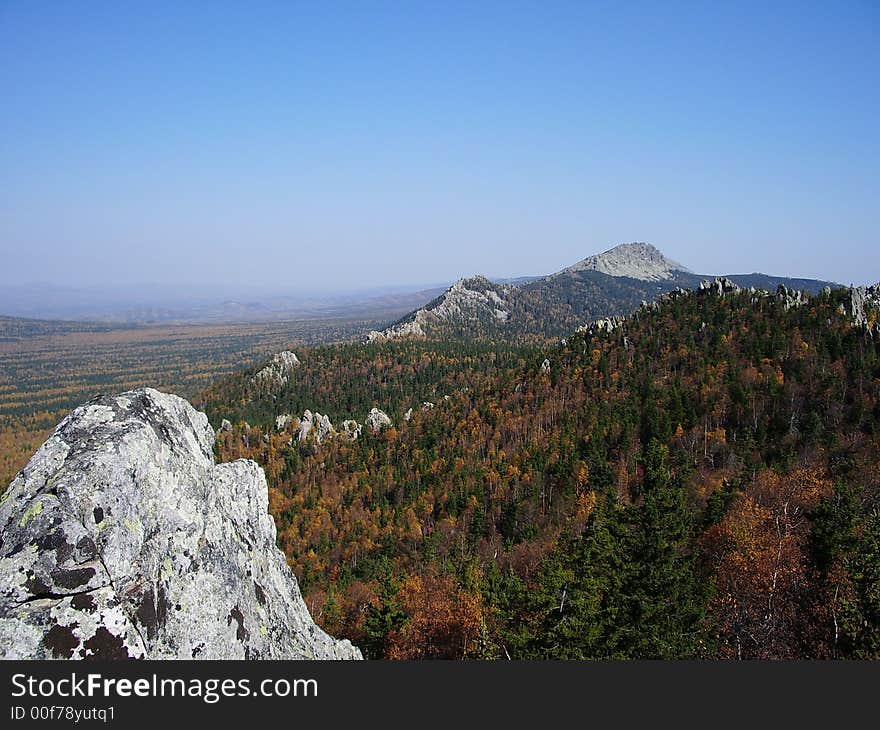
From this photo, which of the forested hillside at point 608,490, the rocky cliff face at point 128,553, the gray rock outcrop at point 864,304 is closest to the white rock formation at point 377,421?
the forested hillside at point 608,490

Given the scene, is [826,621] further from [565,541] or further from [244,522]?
[244,522]

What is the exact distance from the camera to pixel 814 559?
30.3 meters

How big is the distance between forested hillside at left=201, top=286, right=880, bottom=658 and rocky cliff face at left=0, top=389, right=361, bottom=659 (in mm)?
12371

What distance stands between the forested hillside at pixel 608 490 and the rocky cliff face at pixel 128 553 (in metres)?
12.4

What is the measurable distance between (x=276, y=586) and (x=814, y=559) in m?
29.9

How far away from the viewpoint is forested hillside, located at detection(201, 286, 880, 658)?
25906 millimetres

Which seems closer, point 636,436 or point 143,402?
point 143,402

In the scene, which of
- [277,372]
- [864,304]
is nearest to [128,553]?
[864,304]

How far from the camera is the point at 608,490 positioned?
74000 mm

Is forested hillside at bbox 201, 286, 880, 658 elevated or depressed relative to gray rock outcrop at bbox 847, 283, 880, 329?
depressed

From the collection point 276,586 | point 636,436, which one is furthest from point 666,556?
point 636,436

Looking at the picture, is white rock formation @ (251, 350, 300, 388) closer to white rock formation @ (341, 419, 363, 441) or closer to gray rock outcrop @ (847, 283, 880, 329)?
white rock formation @ (341, 419, 363, 441)

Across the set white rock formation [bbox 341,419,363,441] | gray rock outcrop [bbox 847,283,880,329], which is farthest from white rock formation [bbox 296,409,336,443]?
gray rock outcrop [bbox 847,283,880,329]

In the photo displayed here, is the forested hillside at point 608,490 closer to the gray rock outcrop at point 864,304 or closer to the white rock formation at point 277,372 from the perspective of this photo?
the gray rock outcrop at point 864,304
